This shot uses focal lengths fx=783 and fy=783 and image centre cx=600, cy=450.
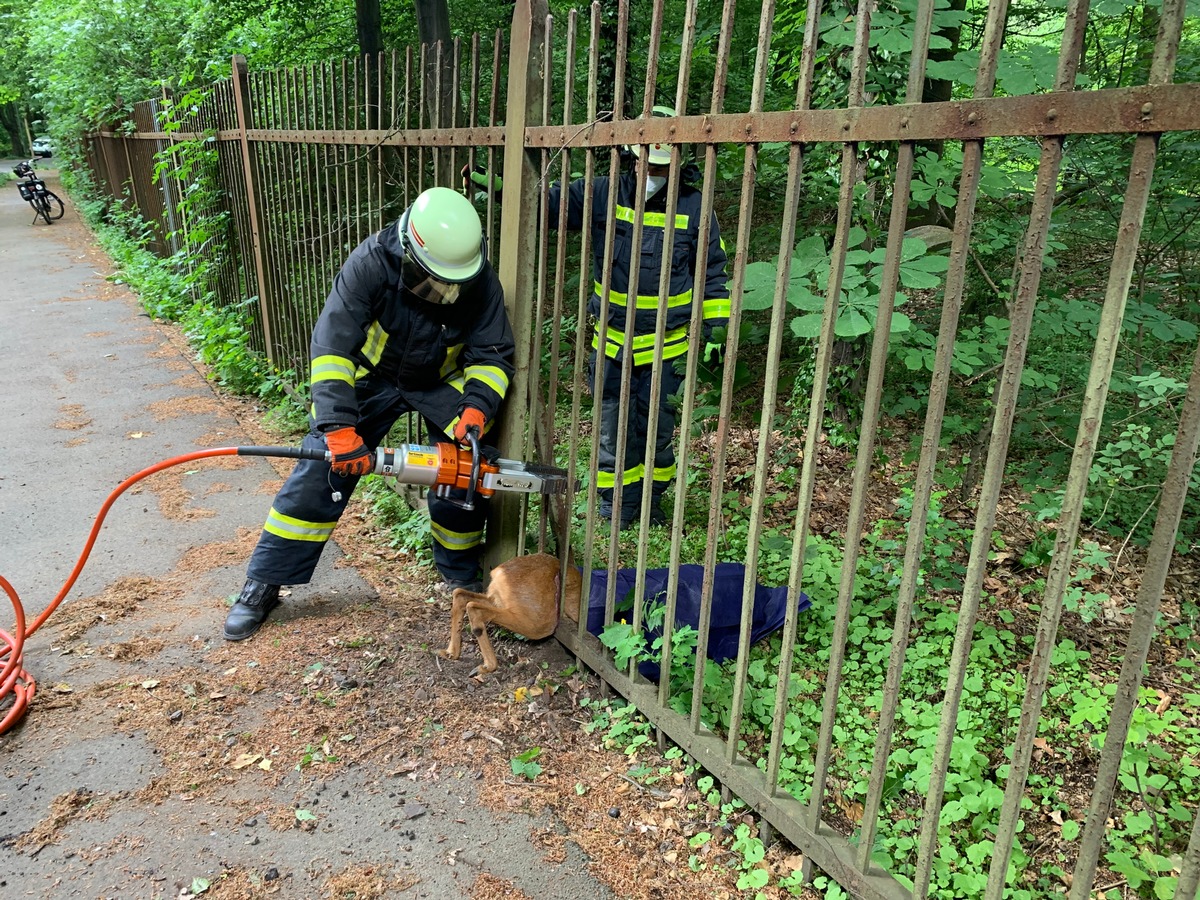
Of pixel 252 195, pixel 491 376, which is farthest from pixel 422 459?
pixel 252 195

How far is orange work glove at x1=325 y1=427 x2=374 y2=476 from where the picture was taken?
302cm

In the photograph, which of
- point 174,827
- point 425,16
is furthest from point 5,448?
point 425,16

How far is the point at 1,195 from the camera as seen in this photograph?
2600 centimetres

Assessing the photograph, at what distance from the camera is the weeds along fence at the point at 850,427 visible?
1.62 meters

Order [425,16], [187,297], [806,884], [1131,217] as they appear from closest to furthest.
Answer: [1131,217], [806,884], [425,16], [187,297]

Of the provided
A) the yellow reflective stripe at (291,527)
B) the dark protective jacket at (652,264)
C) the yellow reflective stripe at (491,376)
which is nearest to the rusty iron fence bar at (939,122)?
the yellow reflective stripe at (491,376)

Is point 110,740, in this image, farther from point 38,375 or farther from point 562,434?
point 38,375

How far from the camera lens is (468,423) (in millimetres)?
3076

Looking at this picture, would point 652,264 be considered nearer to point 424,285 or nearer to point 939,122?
point 424,285

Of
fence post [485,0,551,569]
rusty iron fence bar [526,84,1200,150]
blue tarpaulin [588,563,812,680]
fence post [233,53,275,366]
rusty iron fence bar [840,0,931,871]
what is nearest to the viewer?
rusty iron fence bar [526,84,1200,150]

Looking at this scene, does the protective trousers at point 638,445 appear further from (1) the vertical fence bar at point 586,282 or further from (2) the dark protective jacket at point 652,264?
(1) the vertical fence bar at point 586,282

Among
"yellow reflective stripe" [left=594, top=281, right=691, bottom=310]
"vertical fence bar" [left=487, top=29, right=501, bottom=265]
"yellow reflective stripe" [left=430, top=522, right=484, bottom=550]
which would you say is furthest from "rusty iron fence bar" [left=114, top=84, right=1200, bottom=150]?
"yellow reflective stripe" [left=430, top=522, right=484, bottom=550]

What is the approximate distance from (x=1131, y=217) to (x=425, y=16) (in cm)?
772

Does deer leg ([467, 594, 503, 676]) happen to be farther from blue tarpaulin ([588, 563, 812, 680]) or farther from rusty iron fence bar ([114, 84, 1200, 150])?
rusty iron fence bar ([114, 84, 1200, 150])
